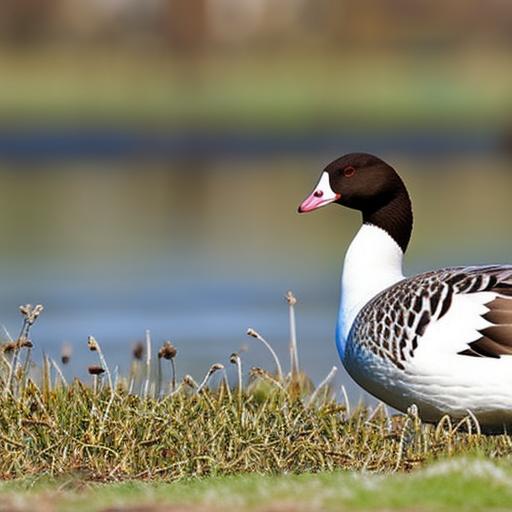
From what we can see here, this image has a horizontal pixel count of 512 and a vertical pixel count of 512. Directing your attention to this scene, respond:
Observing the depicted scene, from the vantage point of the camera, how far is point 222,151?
130ft

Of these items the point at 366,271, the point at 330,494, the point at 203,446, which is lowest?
the point at 203,446

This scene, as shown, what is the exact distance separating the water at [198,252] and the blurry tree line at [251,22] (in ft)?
108

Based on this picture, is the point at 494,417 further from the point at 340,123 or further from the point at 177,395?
the point at 340,123

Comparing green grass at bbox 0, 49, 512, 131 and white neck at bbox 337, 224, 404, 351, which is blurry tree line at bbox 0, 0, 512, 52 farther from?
white neck at bbox 337, 224, 404, 351

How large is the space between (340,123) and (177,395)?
37656 millimetres

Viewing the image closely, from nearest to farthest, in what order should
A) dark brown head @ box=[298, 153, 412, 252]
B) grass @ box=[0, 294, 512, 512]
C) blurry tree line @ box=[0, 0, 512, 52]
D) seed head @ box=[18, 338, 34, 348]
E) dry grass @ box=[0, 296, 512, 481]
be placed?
grass @ box=[0, 294, 512, 512] → dry grass @ box=[0, 296, 512, 481] → seed head @ box=[18, 338, 34, 348] → dark brown head @ box=[298, 153, 412, 252] → blurry tree line @ box=[0, 0, 512, 52]

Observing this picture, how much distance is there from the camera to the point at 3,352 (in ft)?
27.5

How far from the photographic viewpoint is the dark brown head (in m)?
8.80

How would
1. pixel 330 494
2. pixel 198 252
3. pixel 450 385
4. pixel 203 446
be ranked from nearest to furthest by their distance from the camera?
pixel 330 494
pixel 203 446
pixel 450 385
pixel 198 252

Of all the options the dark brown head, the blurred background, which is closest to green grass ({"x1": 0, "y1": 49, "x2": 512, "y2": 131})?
the blurred background

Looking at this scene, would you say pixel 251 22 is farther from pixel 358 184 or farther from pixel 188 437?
pixel 188 437

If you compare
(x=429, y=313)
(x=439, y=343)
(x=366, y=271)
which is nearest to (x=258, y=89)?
(x=366, y=271)

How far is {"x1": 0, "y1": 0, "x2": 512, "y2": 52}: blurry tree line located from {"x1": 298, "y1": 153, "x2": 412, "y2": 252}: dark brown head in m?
54.1

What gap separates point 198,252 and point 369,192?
11.9 meters
